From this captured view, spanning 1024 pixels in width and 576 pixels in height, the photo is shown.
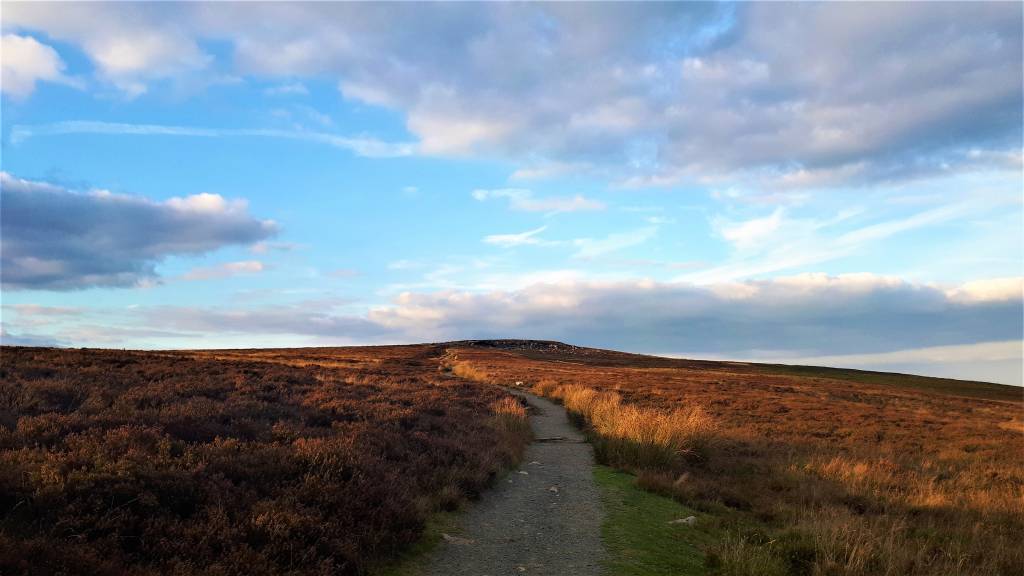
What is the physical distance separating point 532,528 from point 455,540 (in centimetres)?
144

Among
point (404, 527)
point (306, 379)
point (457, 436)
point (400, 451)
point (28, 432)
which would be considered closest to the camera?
point (404, 527)

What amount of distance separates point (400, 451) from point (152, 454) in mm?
4520

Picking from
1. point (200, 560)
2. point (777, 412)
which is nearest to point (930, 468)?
point (777, 412)

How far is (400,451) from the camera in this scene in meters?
11.8

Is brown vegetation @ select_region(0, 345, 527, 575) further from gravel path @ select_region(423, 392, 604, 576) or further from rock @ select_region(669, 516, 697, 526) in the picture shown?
rock @ select_region(669, 516, 697, 526)

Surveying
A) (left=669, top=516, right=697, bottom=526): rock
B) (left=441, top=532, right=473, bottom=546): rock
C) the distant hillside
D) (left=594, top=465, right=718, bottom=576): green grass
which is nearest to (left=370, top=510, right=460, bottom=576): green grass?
(left=441, top=532, right=473, bottom=546): rock

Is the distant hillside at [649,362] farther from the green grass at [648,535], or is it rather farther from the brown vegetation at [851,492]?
the green grass at [648,535]

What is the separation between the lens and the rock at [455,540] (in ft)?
27.9

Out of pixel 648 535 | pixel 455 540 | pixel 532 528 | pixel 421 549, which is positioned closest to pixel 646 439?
pixel 648 535

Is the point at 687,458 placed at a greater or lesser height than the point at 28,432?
lesser

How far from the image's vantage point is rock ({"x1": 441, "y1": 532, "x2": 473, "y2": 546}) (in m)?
8.49

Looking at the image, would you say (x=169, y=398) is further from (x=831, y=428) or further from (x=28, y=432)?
(x=831, y=428)

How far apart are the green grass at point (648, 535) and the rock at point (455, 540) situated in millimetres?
2092

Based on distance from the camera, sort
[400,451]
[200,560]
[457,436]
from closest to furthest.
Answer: [200,560], [400,451], [457,436]
